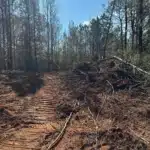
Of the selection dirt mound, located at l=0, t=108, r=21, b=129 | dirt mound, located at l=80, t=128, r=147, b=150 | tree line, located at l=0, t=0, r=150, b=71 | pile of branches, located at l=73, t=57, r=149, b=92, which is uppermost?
tree line, located at l=0, t=0, r=150, b=71

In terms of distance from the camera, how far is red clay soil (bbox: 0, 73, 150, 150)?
6645mm

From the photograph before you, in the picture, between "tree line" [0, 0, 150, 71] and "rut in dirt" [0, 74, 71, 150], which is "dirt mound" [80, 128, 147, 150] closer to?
"rut in dirt" [0, 74, 71, 150]

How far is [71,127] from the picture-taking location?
26.6ft

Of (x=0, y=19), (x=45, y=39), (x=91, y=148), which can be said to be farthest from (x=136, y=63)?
(x=45, y=39)

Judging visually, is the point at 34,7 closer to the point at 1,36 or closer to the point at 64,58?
the point at 1,36

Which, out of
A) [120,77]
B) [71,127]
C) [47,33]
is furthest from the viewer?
[47,33]

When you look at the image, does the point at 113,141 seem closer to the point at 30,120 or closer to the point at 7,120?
the point at 30,120

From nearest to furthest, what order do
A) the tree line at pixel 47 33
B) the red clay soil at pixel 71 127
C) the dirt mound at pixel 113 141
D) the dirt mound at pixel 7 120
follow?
the dirt mound at pixel 113 141
the red clay soil at pixel 71 127
the dirt mound at pixel 7 120
the tree line at pixel 47 33

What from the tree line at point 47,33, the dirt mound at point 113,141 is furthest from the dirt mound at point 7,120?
the tree line at point 47,33

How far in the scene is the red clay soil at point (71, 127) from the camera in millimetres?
6645

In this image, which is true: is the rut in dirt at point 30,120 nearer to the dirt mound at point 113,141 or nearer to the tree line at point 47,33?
the dirt mound at point 113,141

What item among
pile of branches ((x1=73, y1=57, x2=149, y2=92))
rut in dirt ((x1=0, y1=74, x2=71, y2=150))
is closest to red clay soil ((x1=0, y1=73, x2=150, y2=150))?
rut in dirt ((x1=0, y1=74, x2=71, y2=150))

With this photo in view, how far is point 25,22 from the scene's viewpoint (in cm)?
3788

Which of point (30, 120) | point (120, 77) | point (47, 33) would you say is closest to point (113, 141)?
point (30, 120)
